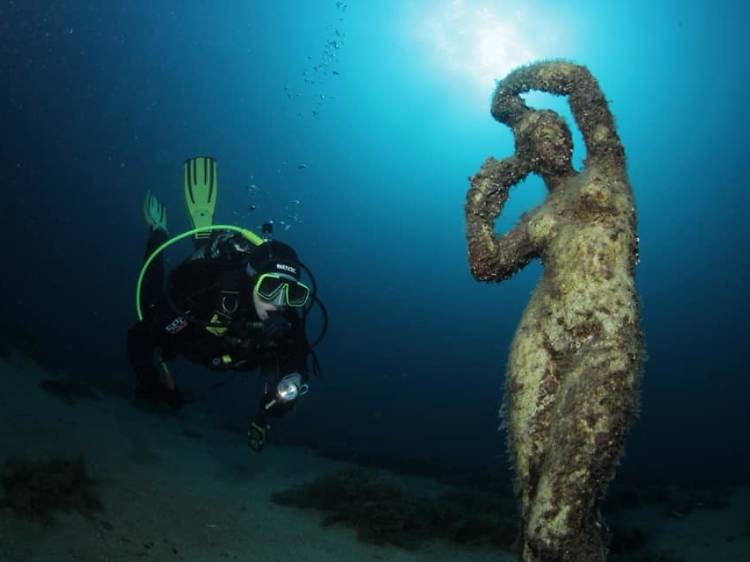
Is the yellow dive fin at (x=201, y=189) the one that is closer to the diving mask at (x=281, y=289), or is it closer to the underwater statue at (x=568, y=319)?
the diving mask at (x=281, y=289)

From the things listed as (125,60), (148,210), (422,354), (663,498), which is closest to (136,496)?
(148,210)

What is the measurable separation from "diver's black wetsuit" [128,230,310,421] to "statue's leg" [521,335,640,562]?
13.9 ft

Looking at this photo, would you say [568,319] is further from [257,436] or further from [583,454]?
[257,436]

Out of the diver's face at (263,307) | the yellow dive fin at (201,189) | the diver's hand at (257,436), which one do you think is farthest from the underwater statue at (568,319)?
the yellow dive fin at (201,189)

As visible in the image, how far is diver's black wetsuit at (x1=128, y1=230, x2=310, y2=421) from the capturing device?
19.3ft

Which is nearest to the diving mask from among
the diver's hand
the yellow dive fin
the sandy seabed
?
the diver's hand

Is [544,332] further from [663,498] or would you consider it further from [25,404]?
[663,498]

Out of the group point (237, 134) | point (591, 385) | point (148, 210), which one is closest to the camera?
point (591, 385)

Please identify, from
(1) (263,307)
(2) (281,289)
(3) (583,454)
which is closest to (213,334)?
(1) (263,307)

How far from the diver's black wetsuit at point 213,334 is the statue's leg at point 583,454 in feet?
13.9

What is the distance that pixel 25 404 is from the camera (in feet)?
31.7

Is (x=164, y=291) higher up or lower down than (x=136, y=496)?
higher up

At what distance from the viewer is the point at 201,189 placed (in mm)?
8430

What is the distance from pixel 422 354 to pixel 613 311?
96.9 metres
